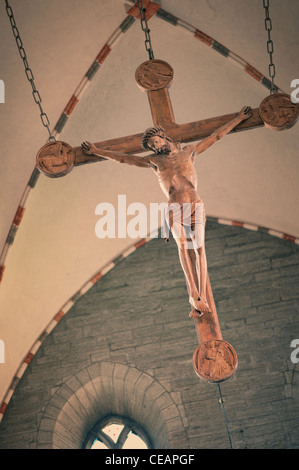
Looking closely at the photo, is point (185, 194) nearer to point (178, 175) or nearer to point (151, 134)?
point (178, 175)

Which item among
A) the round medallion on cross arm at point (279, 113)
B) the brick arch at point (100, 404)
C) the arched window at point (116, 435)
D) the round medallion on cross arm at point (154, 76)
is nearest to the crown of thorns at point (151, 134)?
the round medallion on cross arm at point (154, 76)

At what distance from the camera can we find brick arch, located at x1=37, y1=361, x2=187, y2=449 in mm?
8805

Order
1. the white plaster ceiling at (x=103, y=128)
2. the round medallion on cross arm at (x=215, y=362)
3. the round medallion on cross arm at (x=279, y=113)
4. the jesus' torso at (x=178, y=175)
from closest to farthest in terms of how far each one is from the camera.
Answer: the round medallion on cross arm at (x=215, y=362) → the jesus' torso at (x=178, y=175) → the round medallion on cross arm at (x=279, y=113) → the white plaster ceiling at (x=103, y=128)

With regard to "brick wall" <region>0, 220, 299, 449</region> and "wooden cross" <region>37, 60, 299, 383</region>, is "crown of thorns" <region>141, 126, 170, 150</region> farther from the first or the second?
"brick wall" <region>0, 220, 299, 449</region>

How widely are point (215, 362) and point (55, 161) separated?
2075 mm

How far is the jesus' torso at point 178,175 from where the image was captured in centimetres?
552

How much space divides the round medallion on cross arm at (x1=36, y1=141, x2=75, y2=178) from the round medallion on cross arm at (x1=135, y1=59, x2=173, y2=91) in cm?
84

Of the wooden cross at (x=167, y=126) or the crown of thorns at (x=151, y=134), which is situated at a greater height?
Result: the wooden cross at (x=167, y=126)

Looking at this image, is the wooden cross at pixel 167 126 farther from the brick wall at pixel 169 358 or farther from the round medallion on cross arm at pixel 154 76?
the brick wall at pixel 169 358

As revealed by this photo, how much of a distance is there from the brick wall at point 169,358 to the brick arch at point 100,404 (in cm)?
1

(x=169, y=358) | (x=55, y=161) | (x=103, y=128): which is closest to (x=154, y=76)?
(x=55, y=161)

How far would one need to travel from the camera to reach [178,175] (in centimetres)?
560
